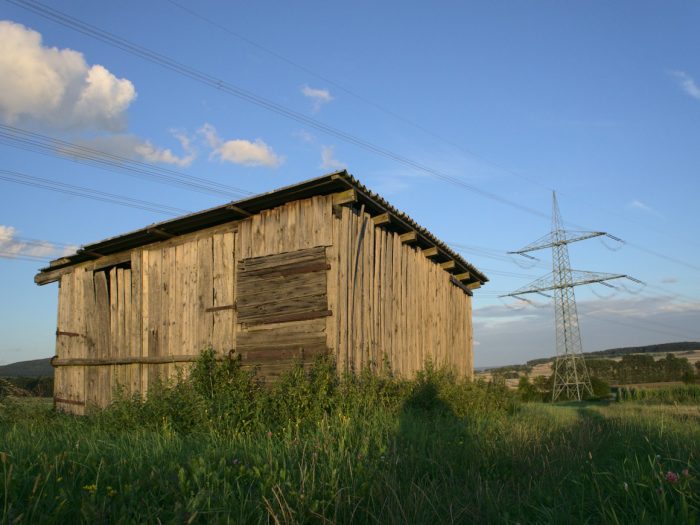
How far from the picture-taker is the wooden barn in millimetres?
9539

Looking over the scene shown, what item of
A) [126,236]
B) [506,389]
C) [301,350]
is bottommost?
[506,389]

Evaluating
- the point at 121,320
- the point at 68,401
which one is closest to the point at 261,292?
the point at 121,320

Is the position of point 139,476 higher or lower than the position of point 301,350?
lower

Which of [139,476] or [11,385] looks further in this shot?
[11,385]

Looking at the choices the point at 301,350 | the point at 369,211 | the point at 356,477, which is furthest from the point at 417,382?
the point at 356,477

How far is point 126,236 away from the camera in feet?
39.2

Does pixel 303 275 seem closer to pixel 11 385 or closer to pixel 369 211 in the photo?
pixel 369 211

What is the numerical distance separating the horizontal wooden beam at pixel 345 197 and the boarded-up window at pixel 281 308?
35.0 inches

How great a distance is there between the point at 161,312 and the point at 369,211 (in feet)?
16.5

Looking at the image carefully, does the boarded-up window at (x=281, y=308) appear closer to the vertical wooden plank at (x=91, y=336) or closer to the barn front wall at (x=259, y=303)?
the barn front wall at (x=259, y=303)

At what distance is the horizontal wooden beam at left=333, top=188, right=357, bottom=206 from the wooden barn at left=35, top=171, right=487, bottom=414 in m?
0.03

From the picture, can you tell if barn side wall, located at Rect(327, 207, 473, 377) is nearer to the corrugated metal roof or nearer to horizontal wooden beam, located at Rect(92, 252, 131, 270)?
the corrugated metal roof

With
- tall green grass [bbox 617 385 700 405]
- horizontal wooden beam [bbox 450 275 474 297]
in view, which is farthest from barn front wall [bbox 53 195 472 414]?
tall green grass [bbox 617 385 700 405]

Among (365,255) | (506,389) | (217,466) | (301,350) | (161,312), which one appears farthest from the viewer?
(506,389)
